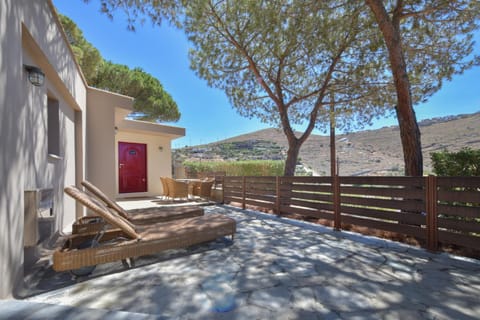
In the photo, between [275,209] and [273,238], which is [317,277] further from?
[275,209]

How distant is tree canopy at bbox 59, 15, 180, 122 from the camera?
11.4 metres

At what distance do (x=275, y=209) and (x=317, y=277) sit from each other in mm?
3891

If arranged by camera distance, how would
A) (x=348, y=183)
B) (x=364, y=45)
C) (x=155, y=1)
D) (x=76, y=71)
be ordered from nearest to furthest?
(x=348, y=183) → (x=76, y=71) → (x=155, y=1) → (x=364, y=45)

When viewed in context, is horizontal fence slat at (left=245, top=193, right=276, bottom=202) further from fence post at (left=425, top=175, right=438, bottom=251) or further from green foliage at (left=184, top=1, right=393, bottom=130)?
fence post at (left=425, top=175, right=438, bottom=251)

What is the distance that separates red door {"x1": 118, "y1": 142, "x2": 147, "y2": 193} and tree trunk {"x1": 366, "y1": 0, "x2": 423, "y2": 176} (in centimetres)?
1001

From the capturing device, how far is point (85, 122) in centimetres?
632

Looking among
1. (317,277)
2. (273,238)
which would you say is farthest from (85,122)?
(317,277)

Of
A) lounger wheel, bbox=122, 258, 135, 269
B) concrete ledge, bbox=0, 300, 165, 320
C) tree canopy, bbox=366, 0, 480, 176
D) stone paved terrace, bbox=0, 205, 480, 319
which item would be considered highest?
tree canopy, bbox=366, 0, 480, 176

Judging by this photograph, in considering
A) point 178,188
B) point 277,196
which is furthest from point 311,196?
point 178,188

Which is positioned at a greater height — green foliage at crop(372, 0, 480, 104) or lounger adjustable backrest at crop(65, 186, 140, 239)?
green foliage at crop(372, 0, 480, 104)

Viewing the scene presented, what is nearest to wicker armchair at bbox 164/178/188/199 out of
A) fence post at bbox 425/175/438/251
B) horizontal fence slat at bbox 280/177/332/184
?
horizontal fence slat at bbox 280/177/332/184

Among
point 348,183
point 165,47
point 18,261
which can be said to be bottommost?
point 18,261

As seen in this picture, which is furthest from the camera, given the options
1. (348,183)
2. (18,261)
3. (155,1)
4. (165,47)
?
(165,47)

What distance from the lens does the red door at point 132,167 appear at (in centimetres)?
1088
